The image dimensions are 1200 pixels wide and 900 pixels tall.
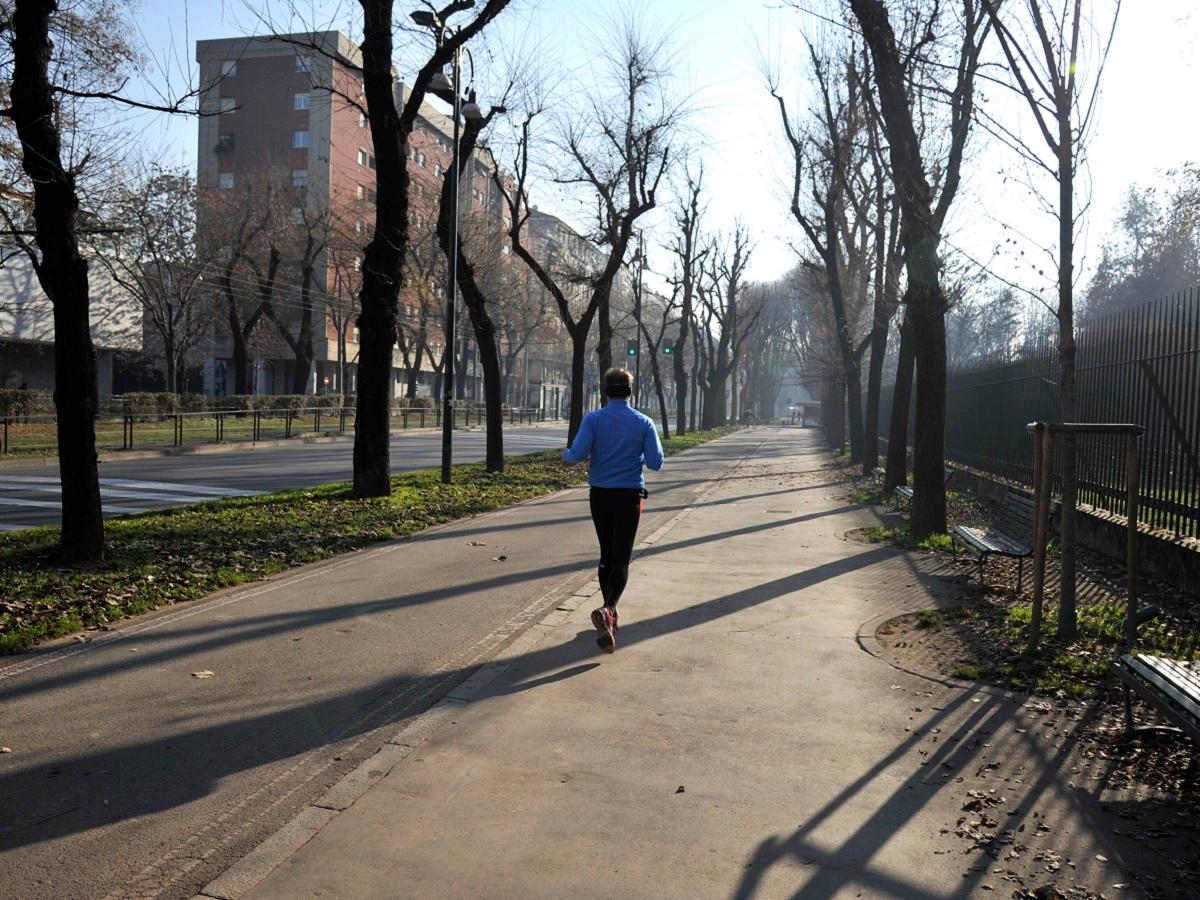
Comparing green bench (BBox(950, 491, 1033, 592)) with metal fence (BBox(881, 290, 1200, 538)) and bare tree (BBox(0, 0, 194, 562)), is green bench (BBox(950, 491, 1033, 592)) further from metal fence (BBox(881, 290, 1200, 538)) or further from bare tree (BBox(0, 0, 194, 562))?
bare tree (BBox(0, 0, 194, 562))

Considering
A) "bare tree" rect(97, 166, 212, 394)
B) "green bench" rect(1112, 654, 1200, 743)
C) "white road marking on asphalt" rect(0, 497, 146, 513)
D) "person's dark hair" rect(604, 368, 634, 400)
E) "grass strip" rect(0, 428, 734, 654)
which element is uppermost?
"bare tree" rect(97, 166, 212, 394)

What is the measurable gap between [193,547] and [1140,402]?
31.6 feet

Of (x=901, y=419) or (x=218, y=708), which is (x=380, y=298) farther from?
(x=218, y=708)

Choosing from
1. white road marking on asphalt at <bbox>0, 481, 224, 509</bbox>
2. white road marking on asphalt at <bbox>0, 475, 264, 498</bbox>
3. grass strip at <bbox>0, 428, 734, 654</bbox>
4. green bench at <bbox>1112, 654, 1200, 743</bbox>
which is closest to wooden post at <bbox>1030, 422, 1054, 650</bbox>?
green bench at <bbox>1112, 654, 1200, 743</bbox>

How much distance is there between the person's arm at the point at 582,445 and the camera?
22.6 feet

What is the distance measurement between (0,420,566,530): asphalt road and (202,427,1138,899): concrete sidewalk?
30.9 feet

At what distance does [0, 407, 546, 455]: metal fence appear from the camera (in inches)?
1010

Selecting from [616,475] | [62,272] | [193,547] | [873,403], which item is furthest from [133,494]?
[873,403]

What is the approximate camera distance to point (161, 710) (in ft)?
17.3

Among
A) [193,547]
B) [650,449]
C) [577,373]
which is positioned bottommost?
[193,547]

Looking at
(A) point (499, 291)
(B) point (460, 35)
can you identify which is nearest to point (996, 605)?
(B) point (460, 35)

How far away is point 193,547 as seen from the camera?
10.1 metres

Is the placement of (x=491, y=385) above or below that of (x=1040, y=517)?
above

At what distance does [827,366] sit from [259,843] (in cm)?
3619
